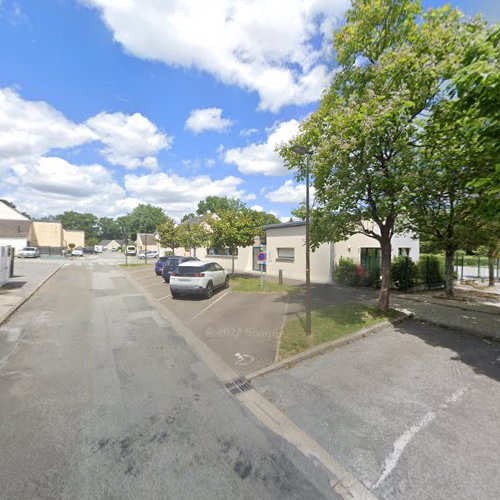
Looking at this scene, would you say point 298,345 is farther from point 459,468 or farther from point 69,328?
point 69,328

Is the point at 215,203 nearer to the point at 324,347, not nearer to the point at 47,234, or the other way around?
the point at 47,234

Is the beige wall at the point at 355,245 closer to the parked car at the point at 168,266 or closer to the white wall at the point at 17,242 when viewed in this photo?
the parked car at the point at 168,266

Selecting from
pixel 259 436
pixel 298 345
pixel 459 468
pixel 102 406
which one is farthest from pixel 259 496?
pixel 298 345

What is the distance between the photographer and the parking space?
17.8 ft

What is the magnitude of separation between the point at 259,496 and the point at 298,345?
3507 millimetres

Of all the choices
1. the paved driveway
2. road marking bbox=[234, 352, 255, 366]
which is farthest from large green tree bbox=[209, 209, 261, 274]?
the paved driveway

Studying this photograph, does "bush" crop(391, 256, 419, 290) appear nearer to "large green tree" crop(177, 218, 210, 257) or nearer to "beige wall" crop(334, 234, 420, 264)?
"beige wall" crop(334, 234, 420, 264)

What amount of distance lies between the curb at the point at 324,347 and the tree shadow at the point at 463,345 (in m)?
0.45

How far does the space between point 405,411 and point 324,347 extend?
6.85ft

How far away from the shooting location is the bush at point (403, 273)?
12.6m

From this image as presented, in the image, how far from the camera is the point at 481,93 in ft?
13.8

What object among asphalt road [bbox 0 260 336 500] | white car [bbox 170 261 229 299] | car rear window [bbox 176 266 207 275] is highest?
car rear window [bbox 176 266 207 275]

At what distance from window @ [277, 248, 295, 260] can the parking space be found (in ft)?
23.6

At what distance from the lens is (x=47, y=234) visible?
52844mm
